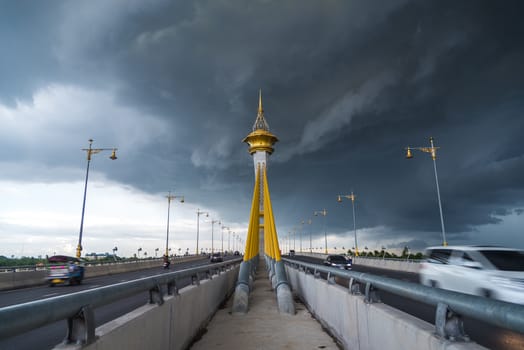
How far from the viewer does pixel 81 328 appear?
297cm

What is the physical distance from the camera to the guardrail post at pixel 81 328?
2.92 metres

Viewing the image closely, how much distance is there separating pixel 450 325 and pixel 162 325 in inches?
147

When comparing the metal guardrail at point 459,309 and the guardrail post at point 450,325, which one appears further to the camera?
the guardrail post at point 450,325

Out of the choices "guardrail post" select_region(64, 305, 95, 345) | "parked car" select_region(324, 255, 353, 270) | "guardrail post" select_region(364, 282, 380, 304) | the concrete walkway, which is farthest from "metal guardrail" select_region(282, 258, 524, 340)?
"parked car" select_region(324, 255, 353, 270)

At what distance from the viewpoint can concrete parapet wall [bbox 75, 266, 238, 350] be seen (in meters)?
3.41

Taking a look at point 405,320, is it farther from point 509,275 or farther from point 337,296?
point 509,275

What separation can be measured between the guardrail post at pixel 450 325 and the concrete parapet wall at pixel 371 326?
0.24 ft

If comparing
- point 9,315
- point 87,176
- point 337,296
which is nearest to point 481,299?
point 9,315

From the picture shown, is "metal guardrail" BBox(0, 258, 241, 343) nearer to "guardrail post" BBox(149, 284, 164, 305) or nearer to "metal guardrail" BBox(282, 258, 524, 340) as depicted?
"guardrail post" BBox(149, 284, 164, 305)

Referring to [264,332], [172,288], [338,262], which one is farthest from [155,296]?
[338,262]

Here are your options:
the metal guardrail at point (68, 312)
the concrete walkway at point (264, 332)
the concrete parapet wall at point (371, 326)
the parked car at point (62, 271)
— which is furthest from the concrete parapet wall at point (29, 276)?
the metal guardrail at point (68, 312)

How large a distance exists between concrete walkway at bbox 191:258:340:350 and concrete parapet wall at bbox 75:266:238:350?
43cm

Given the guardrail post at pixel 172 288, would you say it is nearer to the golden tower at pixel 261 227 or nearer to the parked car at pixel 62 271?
the golden tower at pixel 261 227

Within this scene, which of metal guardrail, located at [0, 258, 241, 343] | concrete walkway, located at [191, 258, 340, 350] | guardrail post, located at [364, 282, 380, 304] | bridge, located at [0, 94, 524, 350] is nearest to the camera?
metal guardrail, located at [0, 258, 241, 343]
